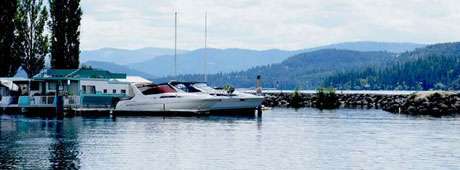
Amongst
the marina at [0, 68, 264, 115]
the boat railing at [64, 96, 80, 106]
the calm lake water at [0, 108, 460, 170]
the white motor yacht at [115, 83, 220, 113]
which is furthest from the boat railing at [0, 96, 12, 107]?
the calm lake water at [0, 108, 460, 170]

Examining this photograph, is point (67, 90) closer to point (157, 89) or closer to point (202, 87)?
point (157, 89)

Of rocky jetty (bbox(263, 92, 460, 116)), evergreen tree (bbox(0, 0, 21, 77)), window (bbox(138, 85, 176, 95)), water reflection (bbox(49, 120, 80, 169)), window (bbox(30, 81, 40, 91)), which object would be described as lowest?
water reflection (bbox(49, 120, 80, 169))

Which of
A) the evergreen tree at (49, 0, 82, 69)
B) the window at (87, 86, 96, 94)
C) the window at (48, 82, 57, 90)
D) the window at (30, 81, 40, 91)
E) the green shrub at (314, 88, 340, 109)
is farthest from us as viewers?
the green shrub at (314, 88, 340, 109)

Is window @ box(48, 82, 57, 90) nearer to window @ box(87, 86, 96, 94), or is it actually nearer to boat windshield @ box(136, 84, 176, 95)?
window @ box(87, 86, 96, 94)

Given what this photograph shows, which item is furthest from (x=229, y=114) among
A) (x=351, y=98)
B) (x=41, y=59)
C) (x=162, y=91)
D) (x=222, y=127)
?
(x=351, y=98)

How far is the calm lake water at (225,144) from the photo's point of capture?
115 ft

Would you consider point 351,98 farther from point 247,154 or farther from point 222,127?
point 247,154

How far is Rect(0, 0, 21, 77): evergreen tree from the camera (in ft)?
259

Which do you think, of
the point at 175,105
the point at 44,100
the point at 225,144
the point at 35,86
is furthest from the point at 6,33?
the point at 225,144

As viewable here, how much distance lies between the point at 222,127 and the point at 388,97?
6964cm

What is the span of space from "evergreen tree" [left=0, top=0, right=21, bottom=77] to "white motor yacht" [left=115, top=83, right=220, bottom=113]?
44.4 feet

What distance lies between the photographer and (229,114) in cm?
7719

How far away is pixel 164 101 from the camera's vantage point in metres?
74.3

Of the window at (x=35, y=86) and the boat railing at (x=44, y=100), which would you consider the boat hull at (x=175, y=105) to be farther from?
the window at (x=35, y=86)
